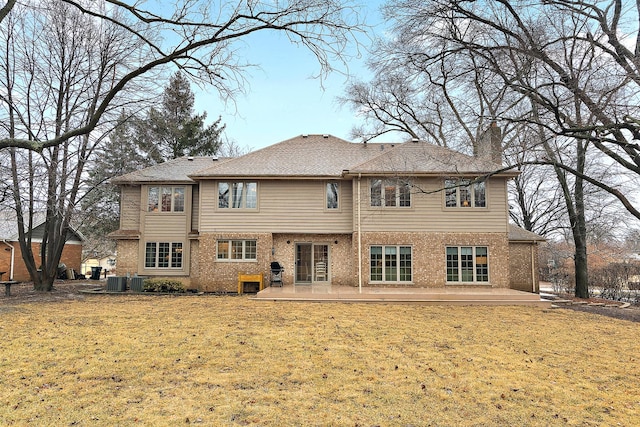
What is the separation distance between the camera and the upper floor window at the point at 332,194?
52.3 feet

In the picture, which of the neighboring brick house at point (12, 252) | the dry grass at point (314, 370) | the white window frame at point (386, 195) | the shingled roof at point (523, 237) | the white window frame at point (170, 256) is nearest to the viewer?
the dry grass at point (314, 370)

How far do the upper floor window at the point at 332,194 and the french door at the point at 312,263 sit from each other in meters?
1.68

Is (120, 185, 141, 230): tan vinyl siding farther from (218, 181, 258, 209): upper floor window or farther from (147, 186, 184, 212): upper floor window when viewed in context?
(218, 181, 258, 209): upper floor window

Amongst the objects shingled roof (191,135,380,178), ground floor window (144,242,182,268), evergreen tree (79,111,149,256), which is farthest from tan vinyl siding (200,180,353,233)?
evergreen tree (79,111,149,256)

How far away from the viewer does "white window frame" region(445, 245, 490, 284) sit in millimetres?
15031

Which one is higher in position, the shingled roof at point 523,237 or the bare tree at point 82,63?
the bare tree at point 82,63

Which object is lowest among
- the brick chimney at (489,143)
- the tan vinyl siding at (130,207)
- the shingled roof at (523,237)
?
the shingled roof at (523,237)

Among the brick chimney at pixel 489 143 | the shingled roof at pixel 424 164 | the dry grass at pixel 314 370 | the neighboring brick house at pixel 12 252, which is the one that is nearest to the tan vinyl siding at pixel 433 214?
the shingled roof at pixel 424 164

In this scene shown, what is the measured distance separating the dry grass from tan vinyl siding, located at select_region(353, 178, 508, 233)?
18.4 ft

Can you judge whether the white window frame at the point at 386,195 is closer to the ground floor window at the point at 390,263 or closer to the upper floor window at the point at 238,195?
the ground floor window at the point at 390,263

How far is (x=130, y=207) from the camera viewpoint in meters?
17.1

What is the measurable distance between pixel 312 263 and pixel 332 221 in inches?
78.4

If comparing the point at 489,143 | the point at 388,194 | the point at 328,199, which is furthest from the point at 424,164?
the point at 328,199

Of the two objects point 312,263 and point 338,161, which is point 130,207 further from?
point 338,161
